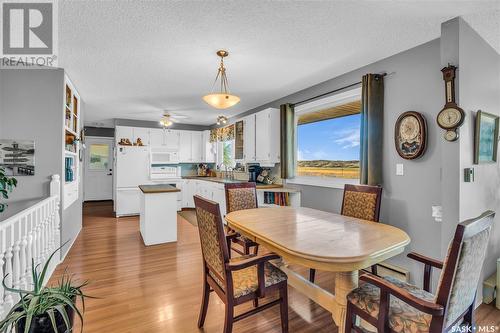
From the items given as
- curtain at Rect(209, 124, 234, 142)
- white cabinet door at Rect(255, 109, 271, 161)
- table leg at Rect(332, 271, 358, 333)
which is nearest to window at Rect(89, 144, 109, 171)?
curtain at Rect(209, 124, 234, 142)

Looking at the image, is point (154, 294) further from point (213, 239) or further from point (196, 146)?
point (196, 146)

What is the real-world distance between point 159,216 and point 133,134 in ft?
11.1

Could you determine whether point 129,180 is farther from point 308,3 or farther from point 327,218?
point 308,3

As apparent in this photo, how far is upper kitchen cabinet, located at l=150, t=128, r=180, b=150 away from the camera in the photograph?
675 cm

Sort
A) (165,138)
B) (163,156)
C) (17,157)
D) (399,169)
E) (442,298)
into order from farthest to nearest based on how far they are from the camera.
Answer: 1. (165,138)
2. (163,156)
3. (17,157)
4. (399,169)
5. (442,298)

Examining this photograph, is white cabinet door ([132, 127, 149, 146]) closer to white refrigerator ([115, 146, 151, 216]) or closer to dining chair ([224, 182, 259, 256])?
white refrigerator ([115, 146, 151, 216])

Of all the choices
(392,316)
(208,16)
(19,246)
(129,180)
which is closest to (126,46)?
(208,16)

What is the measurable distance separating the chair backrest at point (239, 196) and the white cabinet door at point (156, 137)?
442 centimetres

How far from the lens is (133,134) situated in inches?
256

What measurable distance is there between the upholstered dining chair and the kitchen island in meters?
2.27

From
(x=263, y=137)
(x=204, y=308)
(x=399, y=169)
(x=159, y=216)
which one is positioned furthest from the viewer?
(x=263, y=137)

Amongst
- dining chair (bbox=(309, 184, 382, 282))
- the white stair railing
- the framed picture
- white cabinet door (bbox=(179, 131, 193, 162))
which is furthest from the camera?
white cabinet door (bbox=(179, 131, 193, 162))

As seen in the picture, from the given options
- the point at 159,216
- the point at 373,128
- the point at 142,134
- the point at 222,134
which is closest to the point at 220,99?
the point at 373,128

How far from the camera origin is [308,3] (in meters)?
1.87
